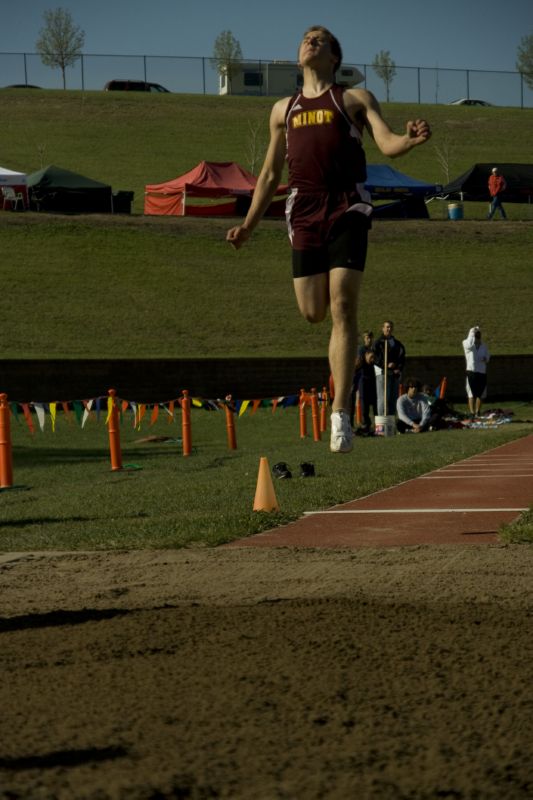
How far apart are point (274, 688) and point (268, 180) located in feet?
13.8

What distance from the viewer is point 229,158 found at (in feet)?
224

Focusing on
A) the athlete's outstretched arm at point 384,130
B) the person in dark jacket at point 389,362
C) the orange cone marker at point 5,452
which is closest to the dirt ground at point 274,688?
the athlete's outstretched arm at point 384,130

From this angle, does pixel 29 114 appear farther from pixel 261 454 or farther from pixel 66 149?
pixel 261 454

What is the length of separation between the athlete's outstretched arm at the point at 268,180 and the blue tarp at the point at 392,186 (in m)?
44.6

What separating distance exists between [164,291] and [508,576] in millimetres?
36264

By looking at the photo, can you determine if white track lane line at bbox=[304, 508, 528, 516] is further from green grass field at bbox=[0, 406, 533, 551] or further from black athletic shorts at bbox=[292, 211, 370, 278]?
black athletic shorts at bbox=[292, 211, 370, 278]

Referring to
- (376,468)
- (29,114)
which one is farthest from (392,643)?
(29,114)

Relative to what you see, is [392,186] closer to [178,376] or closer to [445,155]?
[445,155]

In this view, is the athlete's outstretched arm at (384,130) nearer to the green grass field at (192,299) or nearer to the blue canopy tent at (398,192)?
the green grass field at (192,299)

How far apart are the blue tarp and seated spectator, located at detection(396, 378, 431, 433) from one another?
99.5 feet

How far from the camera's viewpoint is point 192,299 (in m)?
41.2

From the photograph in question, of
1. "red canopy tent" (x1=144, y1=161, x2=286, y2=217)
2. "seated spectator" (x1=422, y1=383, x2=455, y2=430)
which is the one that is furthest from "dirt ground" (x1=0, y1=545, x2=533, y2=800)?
"red canopy tent" (x1=144, y1=161, x2=286, y2=217)

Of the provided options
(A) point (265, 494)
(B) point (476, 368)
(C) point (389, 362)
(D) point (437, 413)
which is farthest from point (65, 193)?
(A) point (265, 494)

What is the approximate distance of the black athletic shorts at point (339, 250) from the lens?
22.3 ft
